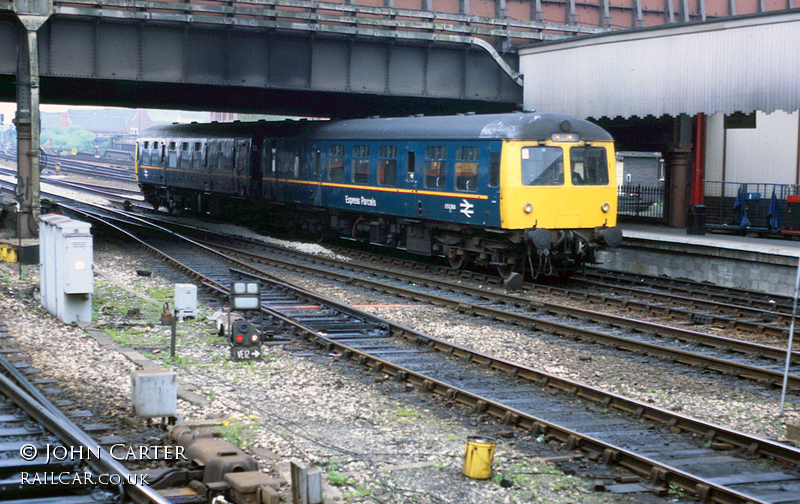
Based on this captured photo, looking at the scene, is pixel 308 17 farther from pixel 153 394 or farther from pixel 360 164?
pixel 153 394

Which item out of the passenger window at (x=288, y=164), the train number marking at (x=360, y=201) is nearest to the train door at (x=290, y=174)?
the passenger window at (x=288, y=164)

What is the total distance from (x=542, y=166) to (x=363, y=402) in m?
9.37

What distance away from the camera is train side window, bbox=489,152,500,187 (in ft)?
58.3

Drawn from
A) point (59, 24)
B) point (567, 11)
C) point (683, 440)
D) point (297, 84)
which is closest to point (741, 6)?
point (567, 11)

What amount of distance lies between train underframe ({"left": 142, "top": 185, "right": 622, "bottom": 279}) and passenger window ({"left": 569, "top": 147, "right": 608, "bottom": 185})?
1.01m

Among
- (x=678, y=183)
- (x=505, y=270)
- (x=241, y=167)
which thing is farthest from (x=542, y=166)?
(x=241, y=167)

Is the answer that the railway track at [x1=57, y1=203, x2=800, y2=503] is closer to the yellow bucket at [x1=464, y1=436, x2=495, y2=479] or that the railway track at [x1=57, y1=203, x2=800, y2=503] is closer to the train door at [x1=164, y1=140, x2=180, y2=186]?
the yellow bucket at [x1=464, y1=436, x2=495, y2=479]

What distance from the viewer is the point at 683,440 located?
8.49 m

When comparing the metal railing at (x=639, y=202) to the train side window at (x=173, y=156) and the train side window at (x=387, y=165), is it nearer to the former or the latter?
the train side window at (x=387, y=165)

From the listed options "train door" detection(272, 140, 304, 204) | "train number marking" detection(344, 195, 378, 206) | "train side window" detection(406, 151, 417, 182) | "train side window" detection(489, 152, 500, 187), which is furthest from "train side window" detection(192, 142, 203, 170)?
"train side window" detection(489, 152, 500, 187)

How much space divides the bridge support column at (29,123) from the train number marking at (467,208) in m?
10.7

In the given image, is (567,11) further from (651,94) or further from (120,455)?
(120,455)

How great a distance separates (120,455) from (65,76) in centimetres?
1825

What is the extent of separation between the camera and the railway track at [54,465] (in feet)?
19.4
